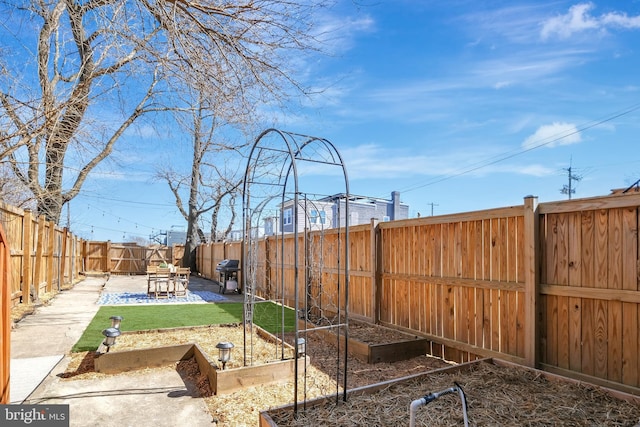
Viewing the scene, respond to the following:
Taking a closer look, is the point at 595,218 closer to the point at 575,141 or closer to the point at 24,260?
the point at 24,260

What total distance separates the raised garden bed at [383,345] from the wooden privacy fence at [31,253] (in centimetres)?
505

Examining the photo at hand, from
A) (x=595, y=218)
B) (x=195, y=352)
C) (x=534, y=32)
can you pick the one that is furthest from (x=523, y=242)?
(x=534, y=32)

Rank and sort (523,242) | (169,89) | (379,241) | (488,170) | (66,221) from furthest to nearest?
(488,170) → (66,221) → (379,241) → (169,89) → (523,242)

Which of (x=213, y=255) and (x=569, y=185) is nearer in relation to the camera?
(x=213, y=255)

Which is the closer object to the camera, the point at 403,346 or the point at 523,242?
the point at 523,242

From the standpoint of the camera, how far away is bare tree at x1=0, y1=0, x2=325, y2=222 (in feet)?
10.9

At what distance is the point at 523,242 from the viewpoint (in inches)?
147

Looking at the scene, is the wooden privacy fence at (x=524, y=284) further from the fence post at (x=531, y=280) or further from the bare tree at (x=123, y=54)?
the bare tree at (x=123, y=54)

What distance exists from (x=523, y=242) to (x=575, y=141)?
984 inches

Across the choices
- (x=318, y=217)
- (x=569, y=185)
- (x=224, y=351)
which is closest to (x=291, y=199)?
(x=224, y=351)

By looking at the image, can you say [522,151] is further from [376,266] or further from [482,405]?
[482,405]

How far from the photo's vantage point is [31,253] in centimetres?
820

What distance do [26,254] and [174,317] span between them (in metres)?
3.41

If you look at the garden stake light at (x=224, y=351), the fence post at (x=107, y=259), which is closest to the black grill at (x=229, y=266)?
the garden stake light at (x=224, y=351)
